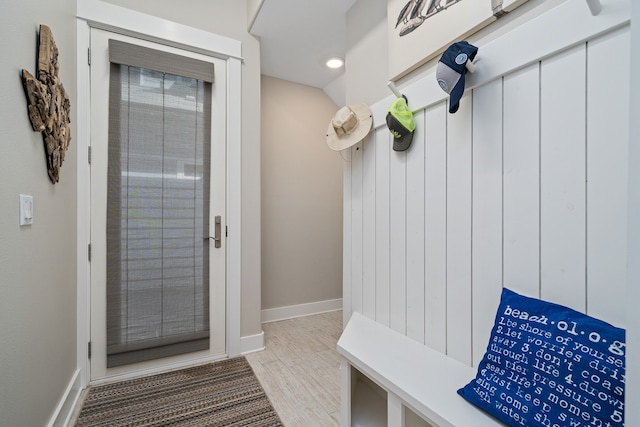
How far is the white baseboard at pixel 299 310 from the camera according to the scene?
307 centimetres

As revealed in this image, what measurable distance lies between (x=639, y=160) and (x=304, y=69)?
298cm

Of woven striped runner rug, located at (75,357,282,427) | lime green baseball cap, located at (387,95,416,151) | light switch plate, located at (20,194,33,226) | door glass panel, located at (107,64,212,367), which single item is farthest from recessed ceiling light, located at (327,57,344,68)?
woven striped runner rug, located at (75,357,282,427)

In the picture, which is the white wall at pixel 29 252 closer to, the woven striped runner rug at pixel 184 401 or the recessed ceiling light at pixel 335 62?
the woven striped runner rug at pixel 184 401

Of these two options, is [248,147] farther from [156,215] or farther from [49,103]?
[49,103]

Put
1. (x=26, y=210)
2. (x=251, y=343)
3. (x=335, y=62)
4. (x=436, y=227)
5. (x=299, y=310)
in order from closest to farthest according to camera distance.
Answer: (x=26, y=210)
(x=436, y=227)
(x=251, y=343)
(x=335, y=62)
(x=299, y=310)

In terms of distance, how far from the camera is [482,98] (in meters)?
Result: 1.11

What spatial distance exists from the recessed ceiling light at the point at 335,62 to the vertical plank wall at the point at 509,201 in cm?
150

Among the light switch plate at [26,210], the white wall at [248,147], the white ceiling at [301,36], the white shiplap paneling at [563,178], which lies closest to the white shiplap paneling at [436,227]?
the white shiplap paneling at [563,178]

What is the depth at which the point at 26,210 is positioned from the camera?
1.16 meters

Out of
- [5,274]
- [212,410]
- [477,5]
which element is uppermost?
[477,5]

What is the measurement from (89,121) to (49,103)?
71 cm

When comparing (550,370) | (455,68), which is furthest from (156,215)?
(550,370)

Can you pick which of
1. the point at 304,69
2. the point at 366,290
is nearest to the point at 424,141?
the point at 366,290

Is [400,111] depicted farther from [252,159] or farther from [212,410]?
[212,410]
